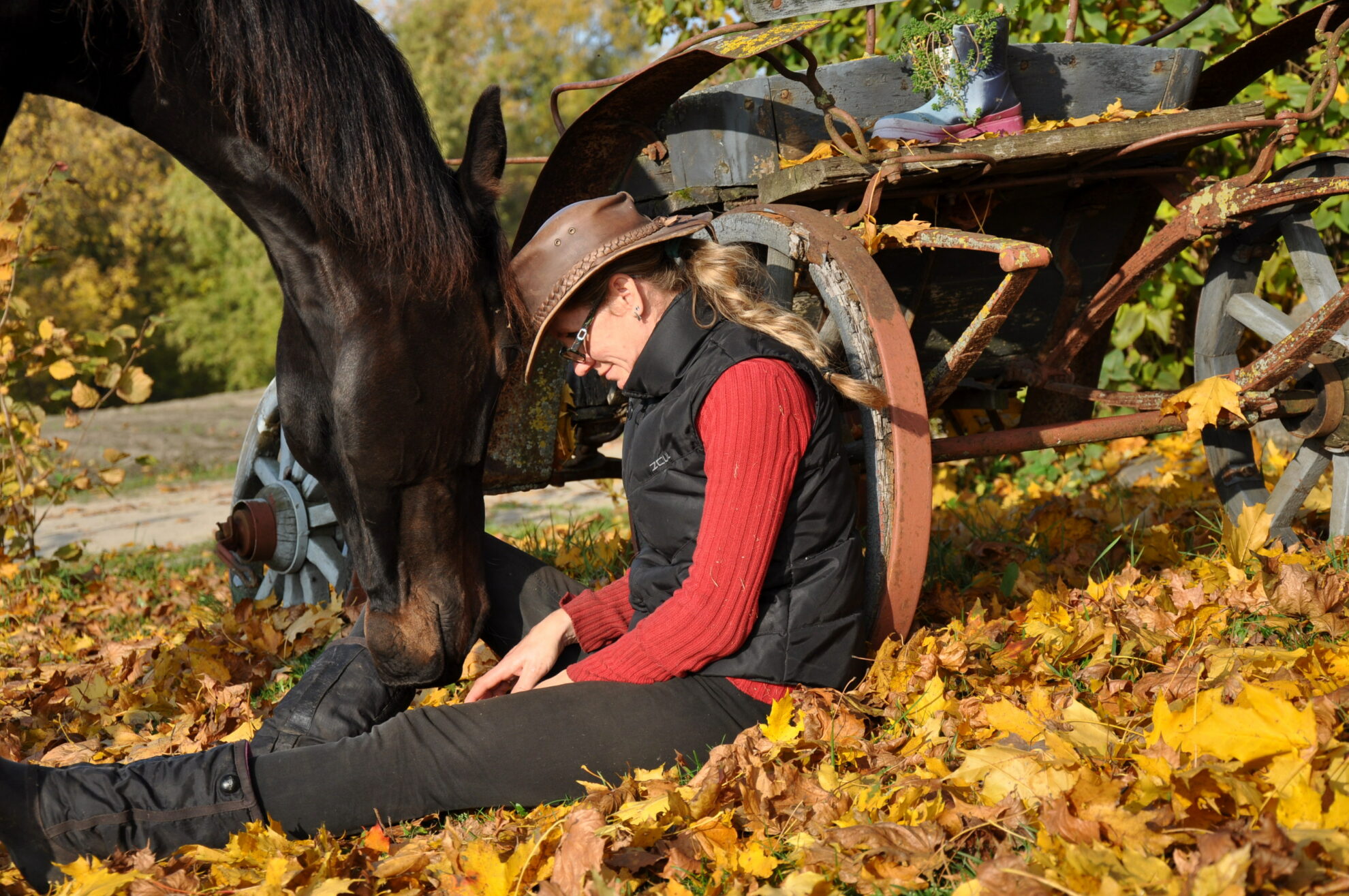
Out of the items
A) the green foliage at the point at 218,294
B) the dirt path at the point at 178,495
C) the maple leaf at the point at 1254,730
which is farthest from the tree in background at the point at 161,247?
the maple leaf at the point at 1254,730

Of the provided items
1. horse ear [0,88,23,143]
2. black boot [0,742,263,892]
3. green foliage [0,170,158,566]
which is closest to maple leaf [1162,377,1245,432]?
black boot [0,742,263,892]

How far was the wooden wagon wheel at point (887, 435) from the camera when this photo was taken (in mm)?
2168

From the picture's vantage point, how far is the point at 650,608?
7.22 feet

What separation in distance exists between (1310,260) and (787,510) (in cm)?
175

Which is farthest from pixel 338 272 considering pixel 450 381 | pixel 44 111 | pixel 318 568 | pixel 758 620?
pixel 44 111

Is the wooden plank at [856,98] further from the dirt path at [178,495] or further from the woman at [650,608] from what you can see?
the dirt path at [178,495]

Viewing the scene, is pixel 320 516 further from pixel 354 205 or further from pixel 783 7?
pixel 783 7

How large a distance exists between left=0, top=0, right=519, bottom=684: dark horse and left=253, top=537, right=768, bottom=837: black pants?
389mm

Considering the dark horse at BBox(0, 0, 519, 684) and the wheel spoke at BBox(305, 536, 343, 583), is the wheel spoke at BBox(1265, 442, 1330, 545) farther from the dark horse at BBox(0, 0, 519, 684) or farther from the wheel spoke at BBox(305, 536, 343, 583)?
the wheel spoke at BBox(305, 536, 343, 583)

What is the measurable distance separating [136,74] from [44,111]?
18.3 m

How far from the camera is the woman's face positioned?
2.14 m

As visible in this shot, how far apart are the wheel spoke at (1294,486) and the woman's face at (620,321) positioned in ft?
5.95

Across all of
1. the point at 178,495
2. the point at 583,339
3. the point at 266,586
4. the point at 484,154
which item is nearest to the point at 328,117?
the point at 484,154

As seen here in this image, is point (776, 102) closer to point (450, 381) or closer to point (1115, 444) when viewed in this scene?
point (450, 381)
